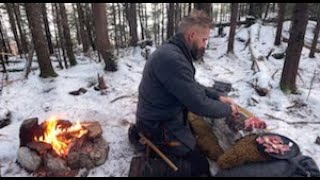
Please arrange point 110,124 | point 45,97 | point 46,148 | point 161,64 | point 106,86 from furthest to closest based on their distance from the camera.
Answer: point 106,86, point 45,97, point 110,124, point 46,148, point 161,64

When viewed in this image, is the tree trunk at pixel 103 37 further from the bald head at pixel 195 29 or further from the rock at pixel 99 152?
the bald head at pixel 195 29

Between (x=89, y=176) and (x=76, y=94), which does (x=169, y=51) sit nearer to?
(x=89, y=176)

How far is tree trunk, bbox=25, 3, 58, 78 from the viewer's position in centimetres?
806

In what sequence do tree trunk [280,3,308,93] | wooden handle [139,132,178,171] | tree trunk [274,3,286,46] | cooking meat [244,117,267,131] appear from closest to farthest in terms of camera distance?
1. wooden handle [139,132,178,171]
2. cooking meat [244,117,267,131]
3. tree trunk [280,3,308,93]
4. tree trunk [274,3,286,46]

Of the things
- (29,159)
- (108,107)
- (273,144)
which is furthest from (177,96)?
(108,107)

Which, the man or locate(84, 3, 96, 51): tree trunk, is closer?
the man

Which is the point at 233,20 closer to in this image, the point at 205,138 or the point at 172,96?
the point at 205,138

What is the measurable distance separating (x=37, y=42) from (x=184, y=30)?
5760 millimetres

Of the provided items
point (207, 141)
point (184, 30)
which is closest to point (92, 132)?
point (207, 141)

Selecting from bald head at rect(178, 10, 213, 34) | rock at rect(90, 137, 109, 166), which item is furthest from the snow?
bald head at rect(178, 10, 213, 34)

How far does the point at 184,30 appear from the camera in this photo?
149 inches

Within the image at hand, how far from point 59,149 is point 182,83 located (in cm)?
228

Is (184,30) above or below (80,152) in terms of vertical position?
above

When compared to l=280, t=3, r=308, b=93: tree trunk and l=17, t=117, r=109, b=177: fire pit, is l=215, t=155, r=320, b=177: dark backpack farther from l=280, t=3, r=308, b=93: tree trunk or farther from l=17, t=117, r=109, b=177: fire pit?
l=280, t=3, r=308, b=93: tree trunk
